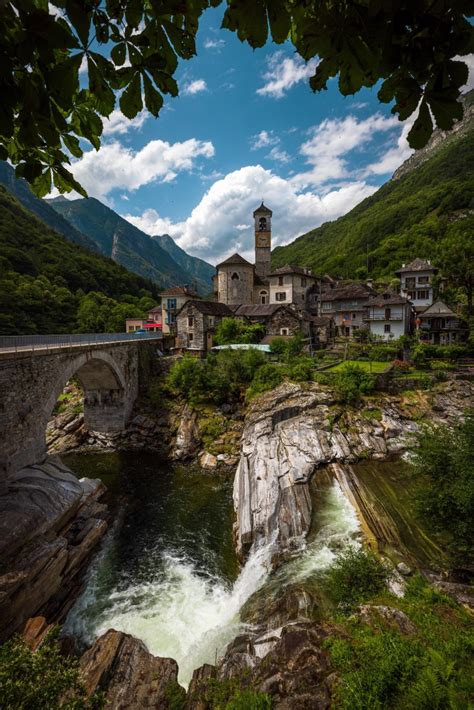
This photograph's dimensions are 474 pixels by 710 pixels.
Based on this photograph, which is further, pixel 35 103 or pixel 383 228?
pixel 383 228

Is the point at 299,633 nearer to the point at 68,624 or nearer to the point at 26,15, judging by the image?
the point at 68,624

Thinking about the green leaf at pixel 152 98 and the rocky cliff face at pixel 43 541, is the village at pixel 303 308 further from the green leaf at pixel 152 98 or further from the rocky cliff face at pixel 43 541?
the green leaf at pixel 152 98

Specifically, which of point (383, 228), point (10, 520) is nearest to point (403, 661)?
point (10, 520)

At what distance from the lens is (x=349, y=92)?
2.21 metres

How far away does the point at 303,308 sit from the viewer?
46.0 meters

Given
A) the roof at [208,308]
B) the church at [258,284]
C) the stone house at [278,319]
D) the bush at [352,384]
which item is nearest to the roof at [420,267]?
the church at [258,284]

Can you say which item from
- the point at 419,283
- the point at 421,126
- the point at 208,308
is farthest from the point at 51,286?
the point at 421,126

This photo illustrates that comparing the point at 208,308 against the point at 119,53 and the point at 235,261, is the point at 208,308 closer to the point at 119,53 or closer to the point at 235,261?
the point at 235,261

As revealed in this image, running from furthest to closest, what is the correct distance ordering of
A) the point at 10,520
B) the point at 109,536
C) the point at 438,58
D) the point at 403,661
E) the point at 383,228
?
1. the point at 383,228
2. the point at 109,536
3. the point at 10,520
4. the point at 403,661
5. the point at 438,58

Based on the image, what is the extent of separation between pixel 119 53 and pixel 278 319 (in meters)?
37.2

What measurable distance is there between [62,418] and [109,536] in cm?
1682

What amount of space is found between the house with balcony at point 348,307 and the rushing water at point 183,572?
30.1 metres

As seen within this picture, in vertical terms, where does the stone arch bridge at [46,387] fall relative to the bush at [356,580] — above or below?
above

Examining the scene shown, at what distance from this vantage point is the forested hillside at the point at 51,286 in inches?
1729
